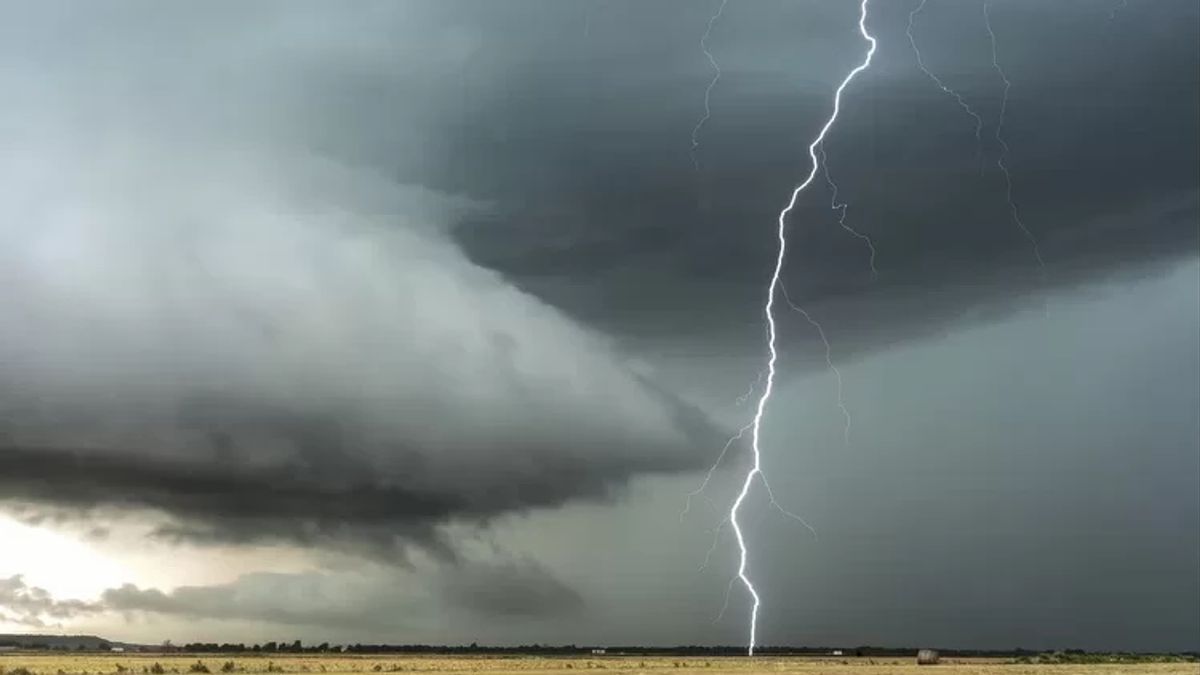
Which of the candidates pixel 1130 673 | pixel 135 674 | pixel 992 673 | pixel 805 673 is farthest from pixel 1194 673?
pixel 135 674

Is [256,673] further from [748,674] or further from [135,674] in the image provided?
[748,674]

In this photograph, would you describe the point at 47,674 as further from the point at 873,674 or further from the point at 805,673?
the point at 873,674

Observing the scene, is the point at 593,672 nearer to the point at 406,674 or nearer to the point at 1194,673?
the point at 406,674

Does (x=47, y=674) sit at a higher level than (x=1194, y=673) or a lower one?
lower

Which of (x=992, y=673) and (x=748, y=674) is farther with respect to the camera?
(x=992, y=673)

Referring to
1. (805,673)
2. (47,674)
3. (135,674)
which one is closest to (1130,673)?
(805,673)

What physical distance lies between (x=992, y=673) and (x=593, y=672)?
76.1 ft

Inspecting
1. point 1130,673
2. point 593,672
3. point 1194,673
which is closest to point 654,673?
point 593,672

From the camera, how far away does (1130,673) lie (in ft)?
196

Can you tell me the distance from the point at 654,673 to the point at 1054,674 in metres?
22.2

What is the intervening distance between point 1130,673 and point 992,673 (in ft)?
24.5

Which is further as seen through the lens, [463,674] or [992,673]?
[992,673]

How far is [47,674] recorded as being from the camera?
60.4 metres

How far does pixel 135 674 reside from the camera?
61344 mm
